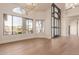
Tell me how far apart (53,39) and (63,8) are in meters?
0.86

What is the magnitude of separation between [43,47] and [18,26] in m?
0.85

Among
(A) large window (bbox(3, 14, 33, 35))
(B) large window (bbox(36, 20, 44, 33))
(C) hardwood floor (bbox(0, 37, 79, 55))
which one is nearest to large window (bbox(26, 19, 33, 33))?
(A) large window (bbox(3, 14, 33, 35))

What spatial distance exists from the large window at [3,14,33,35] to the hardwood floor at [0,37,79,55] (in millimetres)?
291

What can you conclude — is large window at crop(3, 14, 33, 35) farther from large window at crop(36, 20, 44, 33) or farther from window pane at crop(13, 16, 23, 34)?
large window at crop(36, 20, 44, 33)

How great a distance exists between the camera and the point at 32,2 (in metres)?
3.01

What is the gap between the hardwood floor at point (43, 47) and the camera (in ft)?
9.59

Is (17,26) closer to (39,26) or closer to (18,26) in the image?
(18,26)

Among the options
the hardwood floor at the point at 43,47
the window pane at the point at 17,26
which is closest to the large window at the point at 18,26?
the window pane at the point at 17,26

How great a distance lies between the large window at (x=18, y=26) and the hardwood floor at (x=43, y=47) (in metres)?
0.29

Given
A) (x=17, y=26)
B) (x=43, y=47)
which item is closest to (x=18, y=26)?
(x=17, y=26)

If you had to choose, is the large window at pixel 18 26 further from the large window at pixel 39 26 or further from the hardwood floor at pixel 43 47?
the hardwood floor at pixel 43 47
